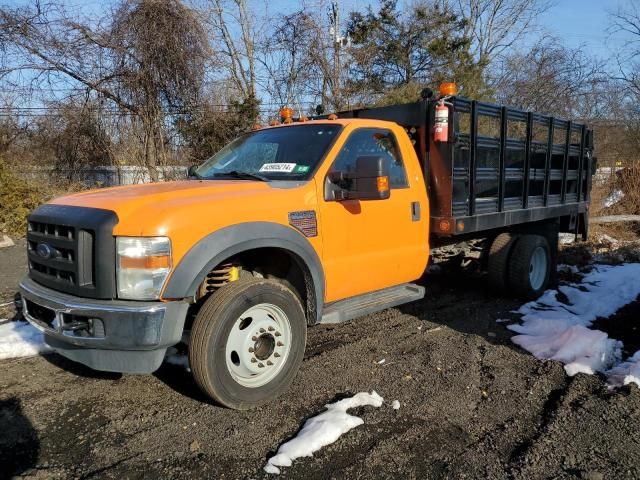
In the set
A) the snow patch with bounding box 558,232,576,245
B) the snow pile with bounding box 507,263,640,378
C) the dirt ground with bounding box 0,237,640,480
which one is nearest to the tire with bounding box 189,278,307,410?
the dirt ground with bounding box 0,237,640,480

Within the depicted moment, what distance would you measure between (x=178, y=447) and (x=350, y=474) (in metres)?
1.05

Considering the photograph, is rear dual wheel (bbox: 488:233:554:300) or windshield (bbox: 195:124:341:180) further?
rear dual wheel (bbox: 488:233:554:300)

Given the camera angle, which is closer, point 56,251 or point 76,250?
point 76,250

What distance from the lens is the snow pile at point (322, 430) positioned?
9.37ft

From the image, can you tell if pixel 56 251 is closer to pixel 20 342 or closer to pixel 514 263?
pixel 20 342

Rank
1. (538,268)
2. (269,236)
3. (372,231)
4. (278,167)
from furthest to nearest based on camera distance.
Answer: (538,268)
(372,231)
(278,167)
(269,236)

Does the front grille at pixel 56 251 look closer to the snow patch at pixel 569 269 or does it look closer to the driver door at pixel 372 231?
the driver door at pixel 372 231

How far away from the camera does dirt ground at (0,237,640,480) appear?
279cm

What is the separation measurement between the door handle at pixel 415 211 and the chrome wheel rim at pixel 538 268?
241 cm

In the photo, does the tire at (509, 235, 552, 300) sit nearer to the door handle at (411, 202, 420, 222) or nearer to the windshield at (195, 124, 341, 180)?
the door handle at (411, 202, 420, 222)

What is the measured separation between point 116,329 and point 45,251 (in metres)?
0.91

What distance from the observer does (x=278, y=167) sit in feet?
13.5

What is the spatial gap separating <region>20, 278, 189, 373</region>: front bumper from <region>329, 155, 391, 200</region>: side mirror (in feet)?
5.13

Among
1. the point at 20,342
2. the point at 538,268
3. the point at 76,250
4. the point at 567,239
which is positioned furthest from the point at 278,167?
the point at 567,239
